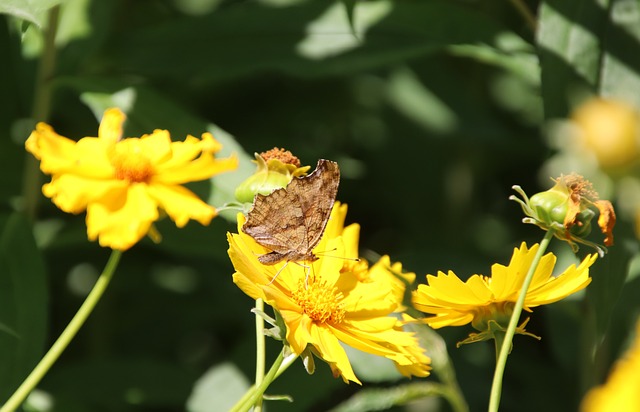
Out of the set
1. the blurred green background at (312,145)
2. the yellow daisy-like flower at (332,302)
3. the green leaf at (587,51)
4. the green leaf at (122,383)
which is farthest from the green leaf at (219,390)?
the green leaf at (587,51)

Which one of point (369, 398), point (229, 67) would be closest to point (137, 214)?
point (369, 398)

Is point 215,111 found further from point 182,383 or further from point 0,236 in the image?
point 0,236

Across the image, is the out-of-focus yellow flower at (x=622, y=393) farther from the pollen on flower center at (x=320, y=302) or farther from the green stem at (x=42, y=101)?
the green stem at (x=42, y=101)

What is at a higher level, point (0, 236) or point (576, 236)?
point (576, 236)

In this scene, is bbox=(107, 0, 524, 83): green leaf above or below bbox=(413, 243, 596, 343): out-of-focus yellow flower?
below

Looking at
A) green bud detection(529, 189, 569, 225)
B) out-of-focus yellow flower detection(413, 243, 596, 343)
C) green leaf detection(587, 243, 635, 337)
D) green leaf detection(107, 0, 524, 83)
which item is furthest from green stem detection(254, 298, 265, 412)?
green leaf detection(107, 0, 524, 83)

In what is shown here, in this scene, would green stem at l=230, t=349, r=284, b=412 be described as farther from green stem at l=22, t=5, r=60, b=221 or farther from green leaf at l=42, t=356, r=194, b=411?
green leaf at l=42, t=356, r=194, b=411
